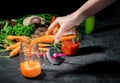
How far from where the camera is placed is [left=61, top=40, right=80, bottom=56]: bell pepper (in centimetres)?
132

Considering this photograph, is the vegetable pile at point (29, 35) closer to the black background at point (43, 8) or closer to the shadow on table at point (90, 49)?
the shadow on table at point (90, 49)

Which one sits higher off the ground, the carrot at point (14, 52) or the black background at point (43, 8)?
the black background at point (43, 8)

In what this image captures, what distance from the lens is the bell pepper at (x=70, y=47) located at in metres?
1.32

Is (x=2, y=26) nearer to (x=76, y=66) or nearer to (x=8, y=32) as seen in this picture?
(x=8, y=32)

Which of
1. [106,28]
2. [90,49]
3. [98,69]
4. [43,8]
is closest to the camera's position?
[98,69]

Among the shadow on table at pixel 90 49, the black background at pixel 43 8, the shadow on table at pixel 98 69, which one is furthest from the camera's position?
the black background at pixel 43 8

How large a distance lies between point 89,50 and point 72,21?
42 cm

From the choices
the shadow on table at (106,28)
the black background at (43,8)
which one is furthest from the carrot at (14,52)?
the black background at (43,8)

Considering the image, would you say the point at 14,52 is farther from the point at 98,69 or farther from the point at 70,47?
the point at 98,69

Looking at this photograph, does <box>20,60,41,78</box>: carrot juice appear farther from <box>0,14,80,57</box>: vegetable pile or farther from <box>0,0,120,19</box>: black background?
<box>0,0,120,19</box>: black background

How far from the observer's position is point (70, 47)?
4.31 ft

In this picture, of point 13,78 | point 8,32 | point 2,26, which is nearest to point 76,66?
point 13,78

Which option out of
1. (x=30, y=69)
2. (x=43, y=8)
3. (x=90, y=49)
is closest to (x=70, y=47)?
(x=90, y=49)

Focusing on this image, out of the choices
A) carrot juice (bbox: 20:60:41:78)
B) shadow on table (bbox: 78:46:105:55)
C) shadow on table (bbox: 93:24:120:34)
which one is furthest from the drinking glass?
shadow on table (bbox: 93:24:120:34)
